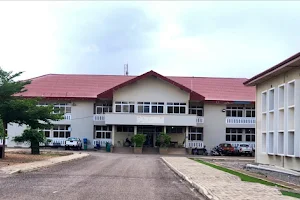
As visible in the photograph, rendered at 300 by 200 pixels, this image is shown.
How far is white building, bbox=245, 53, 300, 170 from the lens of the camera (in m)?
21.0

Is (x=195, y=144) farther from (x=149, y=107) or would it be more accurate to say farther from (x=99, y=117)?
(x=99, y=117)

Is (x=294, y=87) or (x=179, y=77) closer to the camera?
(x=294, y=87)

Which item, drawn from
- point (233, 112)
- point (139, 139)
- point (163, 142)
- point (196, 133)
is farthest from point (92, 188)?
point (233, 112)

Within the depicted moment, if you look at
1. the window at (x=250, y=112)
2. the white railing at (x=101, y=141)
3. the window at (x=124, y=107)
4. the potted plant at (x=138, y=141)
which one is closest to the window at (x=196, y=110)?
the window at (x=250, y=112)

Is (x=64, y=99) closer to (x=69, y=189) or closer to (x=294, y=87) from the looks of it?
(x=294, y=87)

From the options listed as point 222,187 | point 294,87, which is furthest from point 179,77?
point 222,187

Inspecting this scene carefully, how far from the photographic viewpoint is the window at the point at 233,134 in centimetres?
5550

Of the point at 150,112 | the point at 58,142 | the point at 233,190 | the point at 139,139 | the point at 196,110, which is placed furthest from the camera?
the point at 196,110

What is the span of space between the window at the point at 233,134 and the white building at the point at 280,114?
87.5 ft

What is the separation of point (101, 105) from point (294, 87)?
36.0 metres

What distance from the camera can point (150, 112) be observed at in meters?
52.7

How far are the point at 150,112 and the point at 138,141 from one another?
13.2ft

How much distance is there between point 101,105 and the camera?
5534cm

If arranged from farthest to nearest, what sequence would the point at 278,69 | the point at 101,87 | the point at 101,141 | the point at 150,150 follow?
1. the point at 101,87
2. the point at 101,141
3. the point at 150,150
4. the point at 278,69
